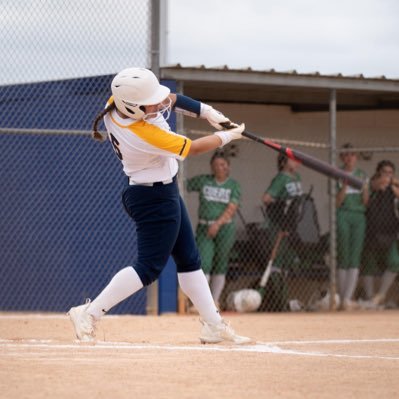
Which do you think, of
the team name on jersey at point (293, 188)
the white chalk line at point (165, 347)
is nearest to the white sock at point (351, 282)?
the team name on jersey at point (293, 188)

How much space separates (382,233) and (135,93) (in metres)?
6.62

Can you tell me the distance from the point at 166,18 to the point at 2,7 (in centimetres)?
154

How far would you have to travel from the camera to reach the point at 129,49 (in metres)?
10.0

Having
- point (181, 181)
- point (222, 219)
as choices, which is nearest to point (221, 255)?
point (222, 219)

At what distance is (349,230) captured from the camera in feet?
38.3

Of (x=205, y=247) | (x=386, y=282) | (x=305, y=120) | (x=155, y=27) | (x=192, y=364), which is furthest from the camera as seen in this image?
(x=305, y=120)

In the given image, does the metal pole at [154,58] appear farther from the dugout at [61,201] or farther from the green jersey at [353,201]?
the green jersey at [353,201]

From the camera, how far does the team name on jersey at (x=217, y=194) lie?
1089 centimetres

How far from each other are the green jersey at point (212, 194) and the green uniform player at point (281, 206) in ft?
1.86

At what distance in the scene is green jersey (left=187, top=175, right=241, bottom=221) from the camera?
10.9 meters

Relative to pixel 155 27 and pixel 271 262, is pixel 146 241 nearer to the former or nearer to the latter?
pixel 155 27

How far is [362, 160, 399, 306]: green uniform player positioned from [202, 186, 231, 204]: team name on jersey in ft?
6.32

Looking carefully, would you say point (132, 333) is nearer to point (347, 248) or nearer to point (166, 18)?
point (166, 18)

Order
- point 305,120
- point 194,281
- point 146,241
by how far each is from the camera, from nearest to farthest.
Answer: point 146,241 < point 194,281 < point 305,120
